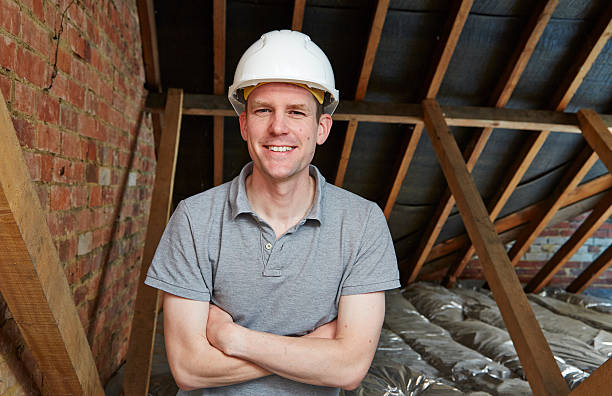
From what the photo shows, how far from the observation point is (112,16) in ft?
7.85

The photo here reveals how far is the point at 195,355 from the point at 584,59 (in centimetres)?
294

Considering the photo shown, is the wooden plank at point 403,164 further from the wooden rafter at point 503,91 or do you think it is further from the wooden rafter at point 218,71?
the wooden rafter at point 218,71

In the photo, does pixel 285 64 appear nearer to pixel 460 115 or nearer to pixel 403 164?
pixel 460 115

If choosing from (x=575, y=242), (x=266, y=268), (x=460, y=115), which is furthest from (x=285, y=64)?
(x=575, y=242)

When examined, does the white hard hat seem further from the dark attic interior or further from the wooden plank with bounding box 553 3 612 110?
the wooden plank with bounding box 553 3 612 110

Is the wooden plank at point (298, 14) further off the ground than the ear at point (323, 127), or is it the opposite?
the wooden plank at point (298, 14)

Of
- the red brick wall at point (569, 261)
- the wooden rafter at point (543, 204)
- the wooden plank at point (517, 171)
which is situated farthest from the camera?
the red brick wall at point (569, 261)

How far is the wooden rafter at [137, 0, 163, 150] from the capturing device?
9.39 feet

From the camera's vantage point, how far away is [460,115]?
324 cm

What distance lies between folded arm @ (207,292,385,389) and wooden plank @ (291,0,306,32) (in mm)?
1892

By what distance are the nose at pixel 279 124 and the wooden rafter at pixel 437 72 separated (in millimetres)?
1831

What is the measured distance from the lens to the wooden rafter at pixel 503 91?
286 centimetres

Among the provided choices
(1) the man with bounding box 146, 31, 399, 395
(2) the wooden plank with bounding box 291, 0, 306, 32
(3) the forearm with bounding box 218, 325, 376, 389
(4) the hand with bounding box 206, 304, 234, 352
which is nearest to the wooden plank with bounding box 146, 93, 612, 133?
(2) the wooden plank with bounding box 291, 0, 306, 32

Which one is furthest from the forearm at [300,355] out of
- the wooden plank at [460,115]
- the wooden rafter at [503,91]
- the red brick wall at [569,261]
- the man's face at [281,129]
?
the red brick wall at [569,261]
